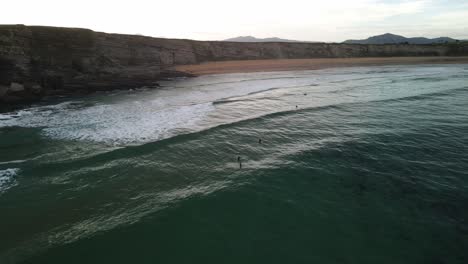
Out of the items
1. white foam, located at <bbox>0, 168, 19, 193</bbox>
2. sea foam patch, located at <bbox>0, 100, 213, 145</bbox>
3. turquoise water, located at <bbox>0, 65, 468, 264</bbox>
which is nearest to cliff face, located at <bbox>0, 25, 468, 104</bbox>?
sea foam patch, located at <bbox>0, 100, 213, 145</bbox>

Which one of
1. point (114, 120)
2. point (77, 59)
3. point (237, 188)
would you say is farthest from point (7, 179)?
point (77, 59)

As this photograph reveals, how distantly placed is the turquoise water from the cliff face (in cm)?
1051

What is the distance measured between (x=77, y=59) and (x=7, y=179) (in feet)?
88.2

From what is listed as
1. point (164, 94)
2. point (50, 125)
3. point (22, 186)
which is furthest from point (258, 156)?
point (164, 94)

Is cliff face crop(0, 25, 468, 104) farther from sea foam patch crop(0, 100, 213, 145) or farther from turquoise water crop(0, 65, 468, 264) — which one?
turquoise water crop(0, 65, 468, 264)

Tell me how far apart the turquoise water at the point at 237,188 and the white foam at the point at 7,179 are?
0.25ft

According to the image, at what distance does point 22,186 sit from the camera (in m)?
9.11

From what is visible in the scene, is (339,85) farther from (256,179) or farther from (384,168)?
(256,179)

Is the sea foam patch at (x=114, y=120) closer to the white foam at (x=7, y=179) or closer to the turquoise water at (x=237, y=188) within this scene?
the turquoise water at (x=237, y=188)

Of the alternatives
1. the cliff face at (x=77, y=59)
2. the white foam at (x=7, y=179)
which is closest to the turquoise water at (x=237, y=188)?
the white foam at (x=7, y=179)

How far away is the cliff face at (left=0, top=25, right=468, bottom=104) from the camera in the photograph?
2569 centimetres

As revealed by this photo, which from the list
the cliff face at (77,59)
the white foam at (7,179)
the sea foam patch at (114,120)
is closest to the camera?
the white foam at (7,179)

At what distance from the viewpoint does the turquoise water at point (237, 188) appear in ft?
20.9

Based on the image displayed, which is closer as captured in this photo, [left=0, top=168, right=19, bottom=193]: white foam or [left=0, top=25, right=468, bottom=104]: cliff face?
[left=0, top=168, right=19, bottom=193]: white foam
